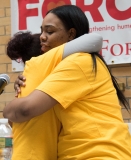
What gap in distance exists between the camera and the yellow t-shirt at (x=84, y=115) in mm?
1219

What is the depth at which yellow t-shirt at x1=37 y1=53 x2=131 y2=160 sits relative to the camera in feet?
4.00

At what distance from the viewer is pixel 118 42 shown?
295cm

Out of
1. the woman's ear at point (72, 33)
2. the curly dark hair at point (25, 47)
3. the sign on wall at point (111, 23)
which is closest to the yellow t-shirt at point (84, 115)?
the woman's ear at point (72, 33)

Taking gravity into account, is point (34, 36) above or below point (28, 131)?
above

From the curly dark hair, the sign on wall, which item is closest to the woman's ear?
the curly dark hair

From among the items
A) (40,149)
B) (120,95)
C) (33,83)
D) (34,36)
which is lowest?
(40,149)

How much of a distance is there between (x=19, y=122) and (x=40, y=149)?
0.12 m

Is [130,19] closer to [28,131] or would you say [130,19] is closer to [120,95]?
[120,95]

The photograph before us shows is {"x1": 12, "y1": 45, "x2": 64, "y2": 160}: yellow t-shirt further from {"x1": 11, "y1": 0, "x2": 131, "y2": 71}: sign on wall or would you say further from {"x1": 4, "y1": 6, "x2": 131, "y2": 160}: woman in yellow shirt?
{"x1": 11, "y1": 0, "x2": 131, "y2": 71}: sign on wall

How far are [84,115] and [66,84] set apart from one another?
121mm

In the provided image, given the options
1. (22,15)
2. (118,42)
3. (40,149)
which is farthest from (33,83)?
(22,15)

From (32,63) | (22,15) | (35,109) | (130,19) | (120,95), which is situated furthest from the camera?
(22,15)

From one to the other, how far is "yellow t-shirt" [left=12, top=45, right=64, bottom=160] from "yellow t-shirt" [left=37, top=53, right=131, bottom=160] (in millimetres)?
30

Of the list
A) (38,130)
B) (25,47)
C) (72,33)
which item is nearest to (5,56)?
(25,47)
